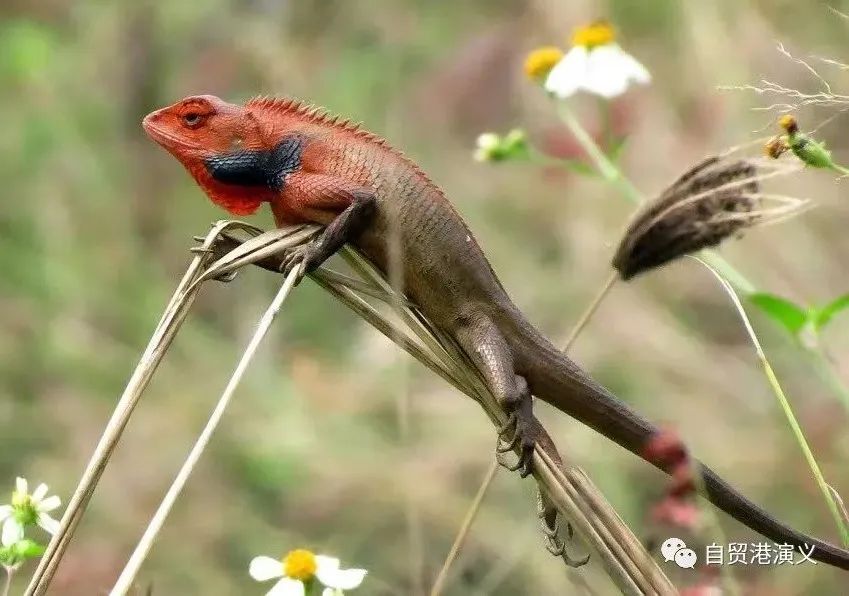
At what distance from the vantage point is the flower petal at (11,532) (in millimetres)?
1450

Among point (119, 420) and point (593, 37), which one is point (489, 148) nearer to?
point (593, 37)

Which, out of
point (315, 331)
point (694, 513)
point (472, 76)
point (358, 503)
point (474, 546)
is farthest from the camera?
point (472, 76)

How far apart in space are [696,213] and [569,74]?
1.02 metres

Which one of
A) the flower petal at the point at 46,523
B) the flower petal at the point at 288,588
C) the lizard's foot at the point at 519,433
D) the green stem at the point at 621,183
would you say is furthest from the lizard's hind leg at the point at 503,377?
the flower petal at the point at 46,523

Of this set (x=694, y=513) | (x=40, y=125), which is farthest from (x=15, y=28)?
(x=694, y=513)

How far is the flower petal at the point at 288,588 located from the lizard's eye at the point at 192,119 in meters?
1.30

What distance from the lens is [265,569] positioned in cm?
154

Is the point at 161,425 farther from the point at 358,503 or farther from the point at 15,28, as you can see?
the point at 15,28

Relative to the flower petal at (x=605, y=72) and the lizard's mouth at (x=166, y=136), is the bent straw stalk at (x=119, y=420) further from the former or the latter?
the flower petal at (x=605, y=72)

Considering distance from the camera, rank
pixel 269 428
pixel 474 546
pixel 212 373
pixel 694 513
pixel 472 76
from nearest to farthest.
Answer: pixel 694 513 < pixel 474 546 < pixel 269 428 < pixel 212 373 < pixel 472 76

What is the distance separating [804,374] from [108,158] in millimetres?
4254

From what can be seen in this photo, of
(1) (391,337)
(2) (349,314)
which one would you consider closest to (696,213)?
(1) (391,337)

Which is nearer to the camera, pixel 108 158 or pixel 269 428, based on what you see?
pixel 269 428

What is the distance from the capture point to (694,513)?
1.21m
